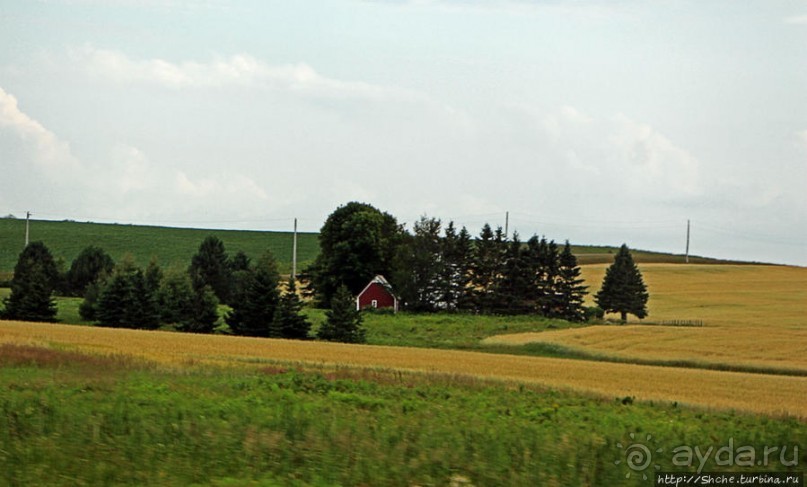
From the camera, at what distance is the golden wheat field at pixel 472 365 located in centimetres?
3098

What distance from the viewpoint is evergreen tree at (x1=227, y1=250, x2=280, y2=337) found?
2564 inches

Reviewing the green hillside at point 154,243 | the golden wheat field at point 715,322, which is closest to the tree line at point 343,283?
the golden wheat field at point 715,322

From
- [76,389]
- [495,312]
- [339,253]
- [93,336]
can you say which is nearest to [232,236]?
[339,253]

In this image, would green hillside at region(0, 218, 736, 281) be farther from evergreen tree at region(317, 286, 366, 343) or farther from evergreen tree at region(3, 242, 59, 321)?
evergreen tree at region(317, 286, 366, 343)

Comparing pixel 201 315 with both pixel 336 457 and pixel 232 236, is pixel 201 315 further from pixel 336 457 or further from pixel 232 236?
pixel 232 236

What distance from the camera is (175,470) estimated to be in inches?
389

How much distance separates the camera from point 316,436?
1166 cm

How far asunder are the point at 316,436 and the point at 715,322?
73.9 m

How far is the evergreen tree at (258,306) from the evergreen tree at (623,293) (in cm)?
4240

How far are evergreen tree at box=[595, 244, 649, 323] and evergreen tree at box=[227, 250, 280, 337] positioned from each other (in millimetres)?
42395

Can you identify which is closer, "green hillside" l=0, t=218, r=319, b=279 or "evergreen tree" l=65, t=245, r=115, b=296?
"evergreen tree" l=65, t=245, r=115, b=296

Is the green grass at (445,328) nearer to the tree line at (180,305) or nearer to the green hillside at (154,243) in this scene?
the tree line at (180,305)

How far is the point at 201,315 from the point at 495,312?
3087 centimetres

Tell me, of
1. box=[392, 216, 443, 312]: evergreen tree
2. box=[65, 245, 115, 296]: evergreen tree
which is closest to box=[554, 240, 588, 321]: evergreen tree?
box=[392, 216, 443, 312]: evergreen tree
